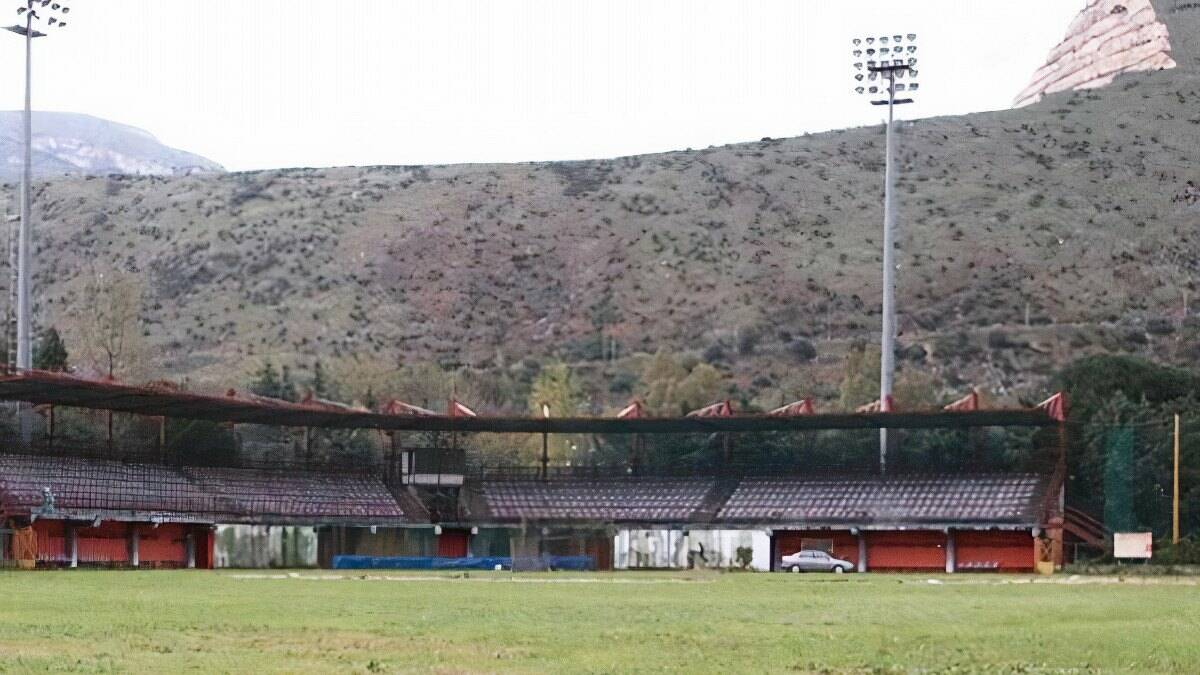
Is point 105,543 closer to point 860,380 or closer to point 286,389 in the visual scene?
point 286,389

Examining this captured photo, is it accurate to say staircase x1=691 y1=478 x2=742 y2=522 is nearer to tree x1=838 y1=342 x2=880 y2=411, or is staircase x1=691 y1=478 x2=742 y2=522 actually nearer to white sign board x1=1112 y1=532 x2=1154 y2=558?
white sign board x1=1112 y1=532 x2=1154 y2=558

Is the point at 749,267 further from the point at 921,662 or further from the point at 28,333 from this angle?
the point at 921,662

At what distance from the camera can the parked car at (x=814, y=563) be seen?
7081 centimetres

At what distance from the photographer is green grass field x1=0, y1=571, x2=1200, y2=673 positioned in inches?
860

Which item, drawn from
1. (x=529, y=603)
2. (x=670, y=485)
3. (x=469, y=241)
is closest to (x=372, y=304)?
(x=469, y=241)

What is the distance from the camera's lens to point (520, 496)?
83.2 m

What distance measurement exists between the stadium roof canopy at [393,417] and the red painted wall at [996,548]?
186 inches

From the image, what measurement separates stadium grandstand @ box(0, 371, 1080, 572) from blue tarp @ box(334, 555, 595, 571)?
0.09 metres

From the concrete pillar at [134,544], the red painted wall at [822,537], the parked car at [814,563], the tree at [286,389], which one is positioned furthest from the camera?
the tree at [286,389]

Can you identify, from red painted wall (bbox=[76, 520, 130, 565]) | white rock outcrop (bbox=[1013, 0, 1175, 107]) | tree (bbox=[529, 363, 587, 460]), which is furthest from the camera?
white rock outcrop (bbox=[1013, 0, 1175, 107])

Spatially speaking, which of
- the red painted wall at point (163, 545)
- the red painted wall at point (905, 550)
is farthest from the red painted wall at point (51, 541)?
the red painted wall at point (905, 550)

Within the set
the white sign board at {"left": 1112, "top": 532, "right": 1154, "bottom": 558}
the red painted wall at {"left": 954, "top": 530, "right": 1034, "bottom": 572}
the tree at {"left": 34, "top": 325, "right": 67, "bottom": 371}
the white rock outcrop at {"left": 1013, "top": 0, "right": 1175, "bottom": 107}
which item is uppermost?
the white rock outcrop at {"left": 1013, "top": 0, "right": 1175, "bottom": 107}

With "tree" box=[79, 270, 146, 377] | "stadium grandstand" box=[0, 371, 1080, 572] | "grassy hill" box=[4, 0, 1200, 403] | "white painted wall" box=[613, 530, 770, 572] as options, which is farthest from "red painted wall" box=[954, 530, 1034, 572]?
"tree" box=[79, 270, 146, 377]

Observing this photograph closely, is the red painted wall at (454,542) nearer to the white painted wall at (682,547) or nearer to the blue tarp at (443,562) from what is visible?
the blue tarp at (443,562)
